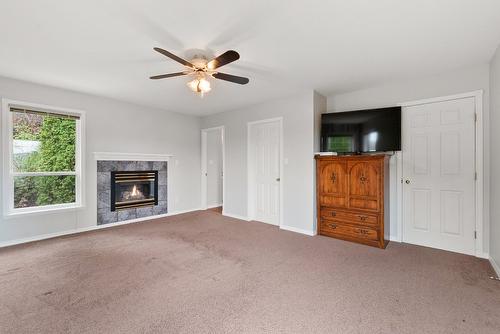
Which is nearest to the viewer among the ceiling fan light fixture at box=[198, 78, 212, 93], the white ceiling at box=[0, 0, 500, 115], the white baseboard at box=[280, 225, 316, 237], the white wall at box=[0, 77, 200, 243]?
the white ceiling at box=[0, 0, 500, 115]

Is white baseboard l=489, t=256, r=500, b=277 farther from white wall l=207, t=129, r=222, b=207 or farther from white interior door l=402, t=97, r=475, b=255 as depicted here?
white wall l=207, t=129, r=222, b=207

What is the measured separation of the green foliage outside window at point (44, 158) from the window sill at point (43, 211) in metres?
0.10

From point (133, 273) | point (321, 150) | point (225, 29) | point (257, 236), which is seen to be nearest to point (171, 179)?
point (257, 236)

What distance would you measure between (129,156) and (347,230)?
4185 millimetres

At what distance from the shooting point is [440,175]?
321 centimetres

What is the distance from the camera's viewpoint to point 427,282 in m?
2.32

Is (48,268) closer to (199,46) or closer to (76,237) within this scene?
(76,237)

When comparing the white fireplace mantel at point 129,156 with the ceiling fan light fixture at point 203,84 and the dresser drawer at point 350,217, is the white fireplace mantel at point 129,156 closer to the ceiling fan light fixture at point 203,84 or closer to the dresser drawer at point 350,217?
the ceiling fan light fixture at point 203,84

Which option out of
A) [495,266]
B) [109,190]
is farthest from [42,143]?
[495,266]

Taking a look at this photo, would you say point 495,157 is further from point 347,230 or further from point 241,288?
point 241,288

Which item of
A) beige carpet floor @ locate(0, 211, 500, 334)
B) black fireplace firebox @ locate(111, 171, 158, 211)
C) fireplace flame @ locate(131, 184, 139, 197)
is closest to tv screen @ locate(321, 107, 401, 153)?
beige carpet floor @ locate(0, 211, 500, 334)

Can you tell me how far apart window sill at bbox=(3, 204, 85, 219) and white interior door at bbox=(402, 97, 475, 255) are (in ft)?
17.4

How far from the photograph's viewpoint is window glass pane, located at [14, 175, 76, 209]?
3.52 m

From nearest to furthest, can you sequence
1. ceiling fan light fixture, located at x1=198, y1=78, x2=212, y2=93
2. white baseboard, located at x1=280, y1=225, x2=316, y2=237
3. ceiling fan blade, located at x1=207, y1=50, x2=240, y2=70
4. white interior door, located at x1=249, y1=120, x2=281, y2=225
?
ceiling fan blade, located at x1=207, y1=50, x2=240, y2=70
ceiling fan light fixture, located at x1=198, y1=78, x2=212, y2=93
white baseboard, located at x1=280, y1=225, x2=316, y2=237
white interior door, located at x1=249, y1=120, x2=281, y2=225
